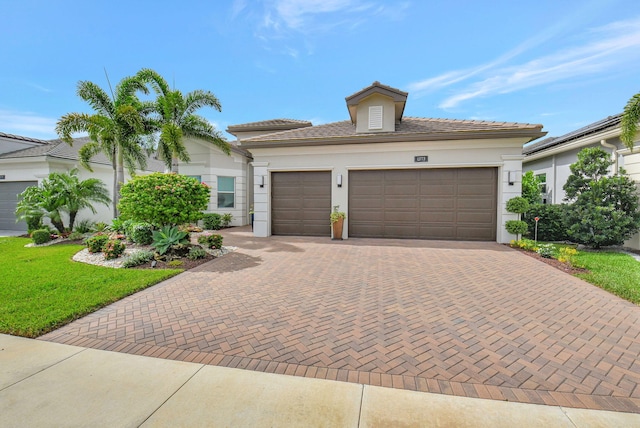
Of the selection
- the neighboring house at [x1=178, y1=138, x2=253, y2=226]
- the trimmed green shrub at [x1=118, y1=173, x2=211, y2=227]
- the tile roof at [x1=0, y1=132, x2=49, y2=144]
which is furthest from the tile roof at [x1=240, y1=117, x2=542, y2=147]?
the tile roof at [x1=0, y1=132, x2=49, y2=144]

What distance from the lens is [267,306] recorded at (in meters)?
4.56

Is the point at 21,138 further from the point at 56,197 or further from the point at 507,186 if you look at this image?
the point at 507,186

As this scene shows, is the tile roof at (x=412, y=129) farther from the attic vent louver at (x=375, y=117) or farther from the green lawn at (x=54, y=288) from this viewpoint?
the green lawn at (x=54, y=288)

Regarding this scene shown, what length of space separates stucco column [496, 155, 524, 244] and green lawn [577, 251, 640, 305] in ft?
6.88

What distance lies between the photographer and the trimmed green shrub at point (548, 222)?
10.9 meters

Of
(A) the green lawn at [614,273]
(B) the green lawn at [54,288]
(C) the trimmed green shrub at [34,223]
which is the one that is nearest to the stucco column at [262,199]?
(B) the green lawn at [54,288]

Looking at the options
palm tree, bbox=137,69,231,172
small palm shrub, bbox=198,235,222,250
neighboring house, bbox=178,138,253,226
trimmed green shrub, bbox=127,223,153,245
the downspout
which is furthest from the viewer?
neighboring house, bbox=178,138,253,226

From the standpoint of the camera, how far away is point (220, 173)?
51.3ft

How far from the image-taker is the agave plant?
7660mm

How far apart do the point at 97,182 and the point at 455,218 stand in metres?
14.6

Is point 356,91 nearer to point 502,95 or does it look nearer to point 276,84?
point 276,84

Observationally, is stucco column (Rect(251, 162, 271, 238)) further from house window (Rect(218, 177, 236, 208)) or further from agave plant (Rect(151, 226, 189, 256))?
house window (Rect(218, 177, 236, 208))

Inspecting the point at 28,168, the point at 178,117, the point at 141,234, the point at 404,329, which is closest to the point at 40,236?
the point at 141,234

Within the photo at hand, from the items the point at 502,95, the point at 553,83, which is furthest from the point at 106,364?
the point at 502,95
